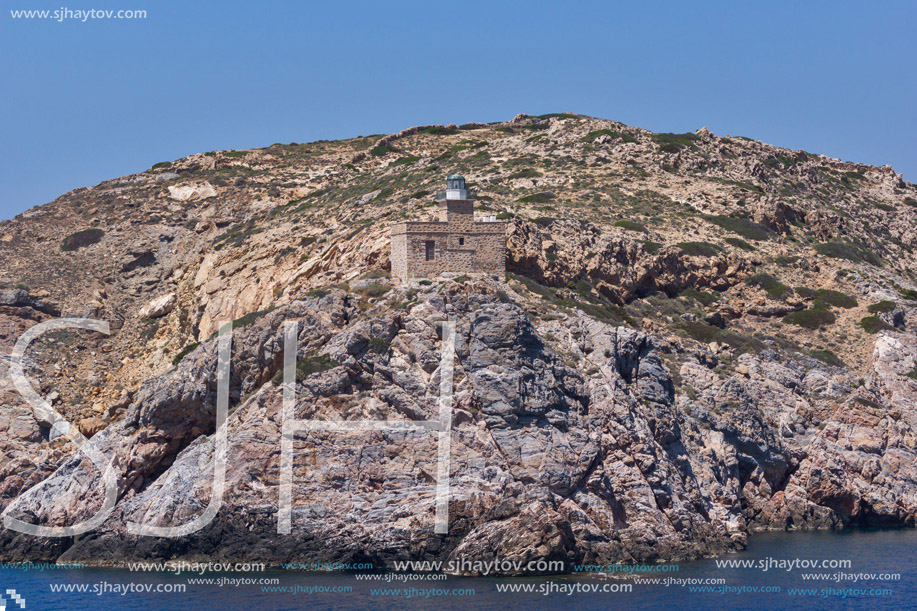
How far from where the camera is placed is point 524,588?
4134 cm

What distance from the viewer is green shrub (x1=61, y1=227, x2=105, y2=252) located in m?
85.3

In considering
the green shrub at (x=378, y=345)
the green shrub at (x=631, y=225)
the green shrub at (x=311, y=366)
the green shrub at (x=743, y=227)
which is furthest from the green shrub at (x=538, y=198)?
the green shrub at (x=311, y=366)

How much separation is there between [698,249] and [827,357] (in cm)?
1272

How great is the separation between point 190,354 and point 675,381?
26.7m

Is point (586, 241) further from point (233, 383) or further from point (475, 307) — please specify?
point (233, 383)

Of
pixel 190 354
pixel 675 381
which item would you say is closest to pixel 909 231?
pixel 675 381

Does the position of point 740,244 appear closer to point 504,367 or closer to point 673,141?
point 673,141

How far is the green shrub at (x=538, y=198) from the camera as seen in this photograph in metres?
Answer: 75.4

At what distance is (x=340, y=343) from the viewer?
49.4 metres

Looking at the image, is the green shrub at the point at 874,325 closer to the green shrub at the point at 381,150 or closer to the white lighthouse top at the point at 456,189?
the white lighthouse top at the point at 456,189

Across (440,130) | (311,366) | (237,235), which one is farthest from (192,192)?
(311,366)

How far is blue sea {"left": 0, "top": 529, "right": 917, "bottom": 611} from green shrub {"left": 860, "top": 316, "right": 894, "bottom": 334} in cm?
2218

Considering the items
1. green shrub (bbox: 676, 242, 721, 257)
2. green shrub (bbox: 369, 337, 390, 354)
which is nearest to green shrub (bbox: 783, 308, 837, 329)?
green shrub (bbox: 676, 242, 721, 257)

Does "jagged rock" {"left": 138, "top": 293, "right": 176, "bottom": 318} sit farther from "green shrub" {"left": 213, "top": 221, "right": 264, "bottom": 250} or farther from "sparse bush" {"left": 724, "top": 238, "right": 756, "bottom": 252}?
"sparse bush" {"left": 724, "top": 238, "right": 756, "bottom": 252}
